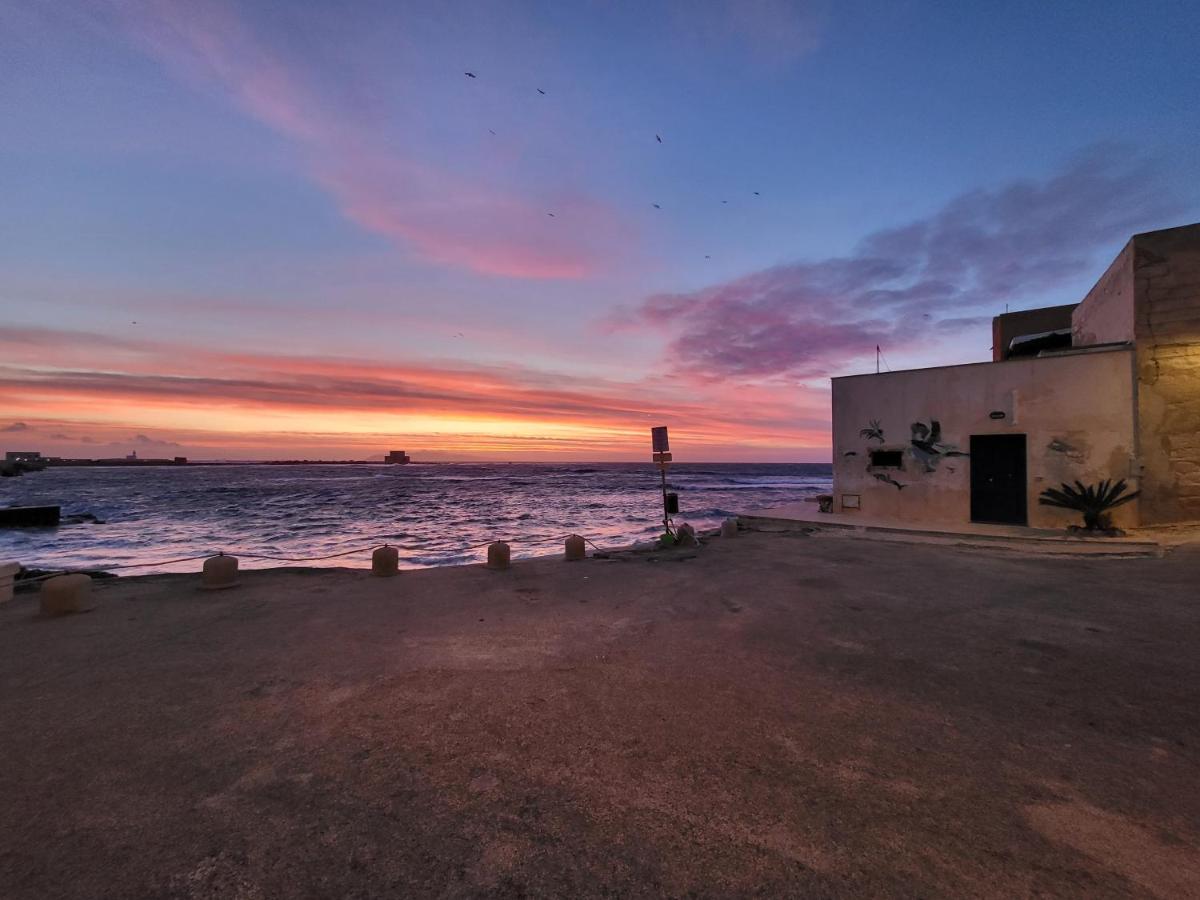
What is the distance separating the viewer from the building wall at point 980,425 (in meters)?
13.0

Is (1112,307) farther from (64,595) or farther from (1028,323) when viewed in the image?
(64,595)

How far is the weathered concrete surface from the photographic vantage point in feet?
8.52

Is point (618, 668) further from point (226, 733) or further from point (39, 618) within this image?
point (39, 618)

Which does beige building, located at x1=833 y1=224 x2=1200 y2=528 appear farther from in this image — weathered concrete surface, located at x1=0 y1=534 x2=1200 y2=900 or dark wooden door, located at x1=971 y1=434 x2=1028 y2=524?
weathered concrete surface, located at x1=0 y1=534 x2=1200 y2=900

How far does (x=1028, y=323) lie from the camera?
24125mm

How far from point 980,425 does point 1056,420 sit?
5.22 ft

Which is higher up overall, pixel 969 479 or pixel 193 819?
pixel 969 479

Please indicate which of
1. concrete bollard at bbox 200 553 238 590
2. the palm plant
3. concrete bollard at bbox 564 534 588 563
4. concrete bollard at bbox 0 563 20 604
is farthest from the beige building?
concrete bollard at bbox 0 563 20 604

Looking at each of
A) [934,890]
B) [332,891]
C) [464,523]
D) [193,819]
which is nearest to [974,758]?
[934,890]

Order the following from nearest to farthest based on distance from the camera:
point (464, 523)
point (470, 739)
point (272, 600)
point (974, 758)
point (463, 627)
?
1. point (974, 758)
2. point (470, 739)
3. point (463, 627)
4. point (272, 600)
5. point (464, 523)

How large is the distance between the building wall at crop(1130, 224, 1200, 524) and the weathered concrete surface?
25.6 ft

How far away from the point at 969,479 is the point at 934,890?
1519 cm

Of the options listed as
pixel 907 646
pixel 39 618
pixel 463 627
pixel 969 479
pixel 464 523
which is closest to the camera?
pixel 907 646

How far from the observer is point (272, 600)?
8.14 meters
